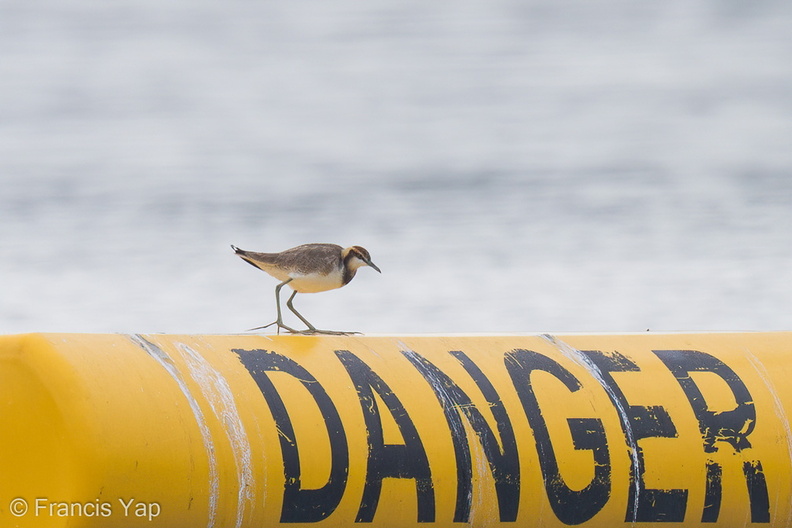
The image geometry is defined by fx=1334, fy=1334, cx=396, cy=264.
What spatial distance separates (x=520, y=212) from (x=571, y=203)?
713 millimetres

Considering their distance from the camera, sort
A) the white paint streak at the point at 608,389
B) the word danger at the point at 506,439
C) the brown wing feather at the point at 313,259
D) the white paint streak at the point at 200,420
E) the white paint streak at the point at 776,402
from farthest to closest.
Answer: the brown wing feather at the point at 313,259, the white paint streak at the point at 776,402, the white paint streak at the point at 608,389, the word danger at the point at 506,439, the white paint streak at the point at 200,420

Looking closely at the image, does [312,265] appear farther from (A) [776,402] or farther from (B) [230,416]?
(A) [776,402]

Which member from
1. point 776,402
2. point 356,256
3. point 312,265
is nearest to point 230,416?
point 312,265

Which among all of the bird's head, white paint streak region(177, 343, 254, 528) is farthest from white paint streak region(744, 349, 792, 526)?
white paint streak region(177, 343, 254, 528)

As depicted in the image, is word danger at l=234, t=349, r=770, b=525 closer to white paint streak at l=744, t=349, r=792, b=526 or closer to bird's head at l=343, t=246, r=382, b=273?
white paint streak at l=744, t=349, r=792, b=526

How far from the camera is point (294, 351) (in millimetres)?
4699

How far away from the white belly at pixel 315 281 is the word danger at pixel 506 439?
45cm

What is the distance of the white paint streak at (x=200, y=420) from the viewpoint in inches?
167

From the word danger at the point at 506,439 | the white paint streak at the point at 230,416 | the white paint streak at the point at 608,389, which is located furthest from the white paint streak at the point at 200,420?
the white paint streak at the point at 608,389

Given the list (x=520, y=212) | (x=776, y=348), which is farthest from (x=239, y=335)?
(x=520, y=212)

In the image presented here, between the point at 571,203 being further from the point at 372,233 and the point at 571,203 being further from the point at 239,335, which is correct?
the point at 239,335

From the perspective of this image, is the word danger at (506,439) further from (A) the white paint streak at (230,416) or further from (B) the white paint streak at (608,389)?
(A) the white paint streak at (230,416)

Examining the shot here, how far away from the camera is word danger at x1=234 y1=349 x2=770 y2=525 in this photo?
4.41 meters

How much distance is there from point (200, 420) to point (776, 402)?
2.08 m
